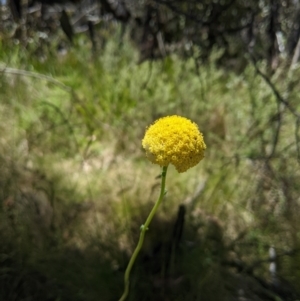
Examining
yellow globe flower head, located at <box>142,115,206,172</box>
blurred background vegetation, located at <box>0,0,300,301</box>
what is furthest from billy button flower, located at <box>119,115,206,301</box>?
blurred background vegetation, located at <box>0,0,300,301</box>

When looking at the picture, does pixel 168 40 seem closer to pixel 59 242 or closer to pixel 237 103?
pixel 237 103

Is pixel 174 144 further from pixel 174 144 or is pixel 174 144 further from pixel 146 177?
pixel 146 177

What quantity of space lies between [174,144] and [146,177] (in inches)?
28.2

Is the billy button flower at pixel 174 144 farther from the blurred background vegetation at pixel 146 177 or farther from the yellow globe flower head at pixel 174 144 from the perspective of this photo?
the blurred background vegetation at pixel 146 177

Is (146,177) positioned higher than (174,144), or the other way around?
(146,177)

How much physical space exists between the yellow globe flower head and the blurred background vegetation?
542mm

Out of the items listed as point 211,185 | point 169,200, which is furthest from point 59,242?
point 211,185

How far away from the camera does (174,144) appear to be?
0.89 meters

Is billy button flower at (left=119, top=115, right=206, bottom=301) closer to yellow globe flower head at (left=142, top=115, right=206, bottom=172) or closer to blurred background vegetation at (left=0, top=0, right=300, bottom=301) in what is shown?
yellow globe flower head at (left=142, top=115, right=206, bottom=172)

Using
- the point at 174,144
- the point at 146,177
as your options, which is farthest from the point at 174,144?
the point at 146,177

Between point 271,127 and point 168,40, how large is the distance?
1.26m

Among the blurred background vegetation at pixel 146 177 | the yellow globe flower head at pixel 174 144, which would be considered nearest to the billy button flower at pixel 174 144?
the yellow globe flower head at pixel 174 144

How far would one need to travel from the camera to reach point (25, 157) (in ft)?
5.18

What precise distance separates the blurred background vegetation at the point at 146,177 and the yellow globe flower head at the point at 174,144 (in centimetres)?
54
